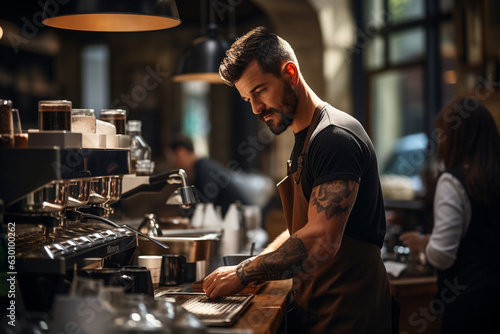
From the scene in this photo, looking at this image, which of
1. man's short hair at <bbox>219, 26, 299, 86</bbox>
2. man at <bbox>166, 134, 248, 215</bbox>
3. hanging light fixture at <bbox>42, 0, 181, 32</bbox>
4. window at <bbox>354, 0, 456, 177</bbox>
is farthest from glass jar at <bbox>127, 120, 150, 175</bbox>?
window at <bbox>354, 0, 456, 177</bbox>

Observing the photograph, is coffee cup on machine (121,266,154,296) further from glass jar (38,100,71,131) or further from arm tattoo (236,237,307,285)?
glass jar (38,100,71,131)

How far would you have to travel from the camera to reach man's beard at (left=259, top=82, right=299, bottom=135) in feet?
7.42

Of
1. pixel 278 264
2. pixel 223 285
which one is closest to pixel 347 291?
pixel 278 264

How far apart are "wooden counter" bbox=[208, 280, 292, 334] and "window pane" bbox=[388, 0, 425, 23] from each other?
177 inches

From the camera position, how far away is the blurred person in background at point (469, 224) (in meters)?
2.86

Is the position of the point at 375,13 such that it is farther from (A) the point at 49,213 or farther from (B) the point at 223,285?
(A) the point at 49,213

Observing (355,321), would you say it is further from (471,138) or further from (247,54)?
(471,138)

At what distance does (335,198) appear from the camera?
197 cm

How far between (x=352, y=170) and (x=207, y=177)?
4.04 metres

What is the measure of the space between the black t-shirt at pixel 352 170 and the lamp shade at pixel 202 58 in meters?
1.65

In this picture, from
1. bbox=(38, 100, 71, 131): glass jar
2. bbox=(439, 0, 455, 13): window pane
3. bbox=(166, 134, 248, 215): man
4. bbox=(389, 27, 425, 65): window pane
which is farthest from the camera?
bbox=(389, 27, 425, 65): window pane

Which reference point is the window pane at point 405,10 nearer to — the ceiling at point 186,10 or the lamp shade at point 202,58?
the ceiling at point 186,10

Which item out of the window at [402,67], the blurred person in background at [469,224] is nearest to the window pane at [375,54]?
the window at [402,67]

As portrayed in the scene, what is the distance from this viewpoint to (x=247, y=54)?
2.22 metres
